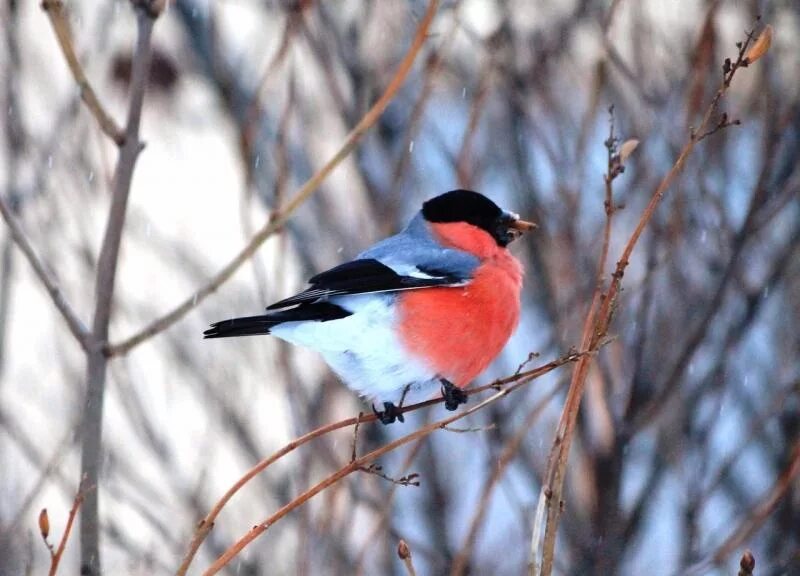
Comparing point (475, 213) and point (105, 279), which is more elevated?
point (475, 213)

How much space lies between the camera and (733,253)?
260cm

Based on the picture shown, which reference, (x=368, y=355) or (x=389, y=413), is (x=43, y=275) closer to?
(x=389, y=413)

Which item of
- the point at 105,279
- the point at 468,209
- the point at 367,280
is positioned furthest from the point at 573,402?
the point at 468,209

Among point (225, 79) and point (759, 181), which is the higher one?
point (225, 79)

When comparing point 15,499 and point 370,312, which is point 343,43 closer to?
point 370,312

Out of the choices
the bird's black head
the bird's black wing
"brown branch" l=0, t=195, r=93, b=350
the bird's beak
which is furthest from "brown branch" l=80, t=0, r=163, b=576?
the bird's black head

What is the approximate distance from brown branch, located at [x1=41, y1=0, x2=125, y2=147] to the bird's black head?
1456 millimetres

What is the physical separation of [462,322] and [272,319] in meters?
0.51

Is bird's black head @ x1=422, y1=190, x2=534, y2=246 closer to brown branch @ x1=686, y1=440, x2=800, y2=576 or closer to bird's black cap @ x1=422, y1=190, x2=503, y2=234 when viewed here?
bird's black cap @ x1=422, y1=190, x2=503, y2=234

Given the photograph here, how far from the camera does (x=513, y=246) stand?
3.51 metres

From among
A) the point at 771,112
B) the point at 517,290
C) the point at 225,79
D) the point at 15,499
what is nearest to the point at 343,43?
the point at 225,79

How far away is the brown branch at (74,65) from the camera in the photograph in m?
1.36

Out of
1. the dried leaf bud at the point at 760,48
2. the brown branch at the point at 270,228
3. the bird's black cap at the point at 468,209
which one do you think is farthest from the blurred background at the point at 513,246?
the dried leaf bud at the point at 760,48

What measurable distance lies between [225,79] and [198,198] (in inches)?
57.4
